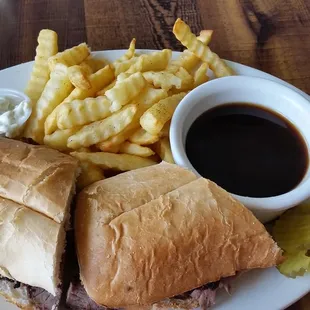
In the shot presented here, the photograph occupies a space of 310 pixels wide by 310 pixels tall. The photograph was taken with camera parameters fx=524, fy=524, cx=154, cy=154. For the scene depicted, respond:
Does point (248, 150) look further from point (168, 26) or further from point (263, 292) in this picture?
point (168, 26)

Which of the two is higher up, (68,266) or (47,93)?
(47,93)

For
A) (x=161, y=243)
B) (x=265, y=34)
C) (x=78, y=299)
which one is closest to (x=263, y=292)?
(x=161, y=243)

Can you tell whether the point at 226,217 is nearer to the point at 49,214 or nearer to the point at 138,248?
the point at 138,248

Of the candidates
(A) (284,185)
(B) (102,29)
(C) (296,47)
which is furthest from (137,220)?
(C) (296,47)

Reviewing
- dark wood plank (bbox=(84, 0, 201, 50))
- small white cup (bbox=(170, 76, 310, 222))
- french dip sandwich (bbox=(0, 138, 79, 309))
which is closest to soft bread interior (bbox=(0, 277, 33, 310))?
french dip sandwich (bbox=(0, 138, 79, 309))

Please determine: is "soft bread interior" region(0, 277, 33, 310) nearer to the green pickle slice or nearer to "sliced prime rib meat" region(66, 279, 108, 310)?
"sliced prime rib meat" region(66, 279, 108, 310)

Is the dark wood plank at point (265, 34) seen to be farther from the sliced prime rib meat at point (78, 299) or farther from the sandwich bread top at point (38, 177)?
the sliced prime rib meat at point (78, 299)
